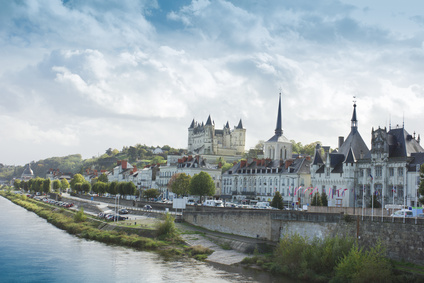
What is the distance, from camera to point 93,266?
131ft

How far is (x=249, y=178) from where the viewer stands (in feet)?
301

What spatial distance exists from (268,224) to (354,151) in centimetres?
2741

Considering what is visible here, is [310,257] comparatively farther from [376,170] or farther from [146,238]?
[376,170]

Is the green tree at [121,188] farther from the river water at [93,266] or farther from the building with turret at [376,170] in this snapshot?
the river water at [93,266]

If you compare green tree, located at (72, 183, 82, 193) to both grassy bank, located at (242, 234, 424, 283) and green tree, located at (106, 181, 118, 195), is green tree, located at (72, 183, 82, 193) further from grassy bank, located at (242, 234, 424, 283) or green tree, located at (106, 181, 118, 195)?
grassy bank, located at (242, 234, 424, 283)

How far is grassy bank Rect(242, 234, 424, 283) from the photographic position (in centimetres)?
3011

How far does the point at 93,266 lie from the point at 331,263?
62.3 ft

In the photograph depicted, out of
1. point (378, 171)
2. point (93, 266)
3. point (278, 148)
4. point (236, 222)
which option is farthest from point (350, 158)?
point (278, 148)

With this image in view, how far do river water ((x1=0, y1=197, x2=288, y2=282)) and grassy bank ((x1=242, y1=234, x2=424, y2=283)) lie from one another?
6.07ft

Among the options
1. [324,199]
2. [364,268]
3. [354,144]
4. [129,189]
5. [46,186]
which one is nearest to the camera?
[364,268]

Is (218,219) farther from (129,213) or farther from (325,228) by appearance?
(129,213)

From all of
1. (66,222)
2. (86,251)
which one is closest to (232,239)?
(86,251)

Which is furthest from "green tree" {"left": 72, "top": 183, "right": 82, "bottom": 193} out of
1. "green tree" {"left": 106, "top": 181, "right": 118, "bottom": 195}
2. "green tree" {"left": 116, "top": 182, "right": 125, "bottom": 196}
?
"green tree" {"left": 116, "top": 182, "right": 125, "bottom": 196}

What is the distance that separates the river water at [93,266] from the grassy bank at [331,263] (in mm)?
1850
